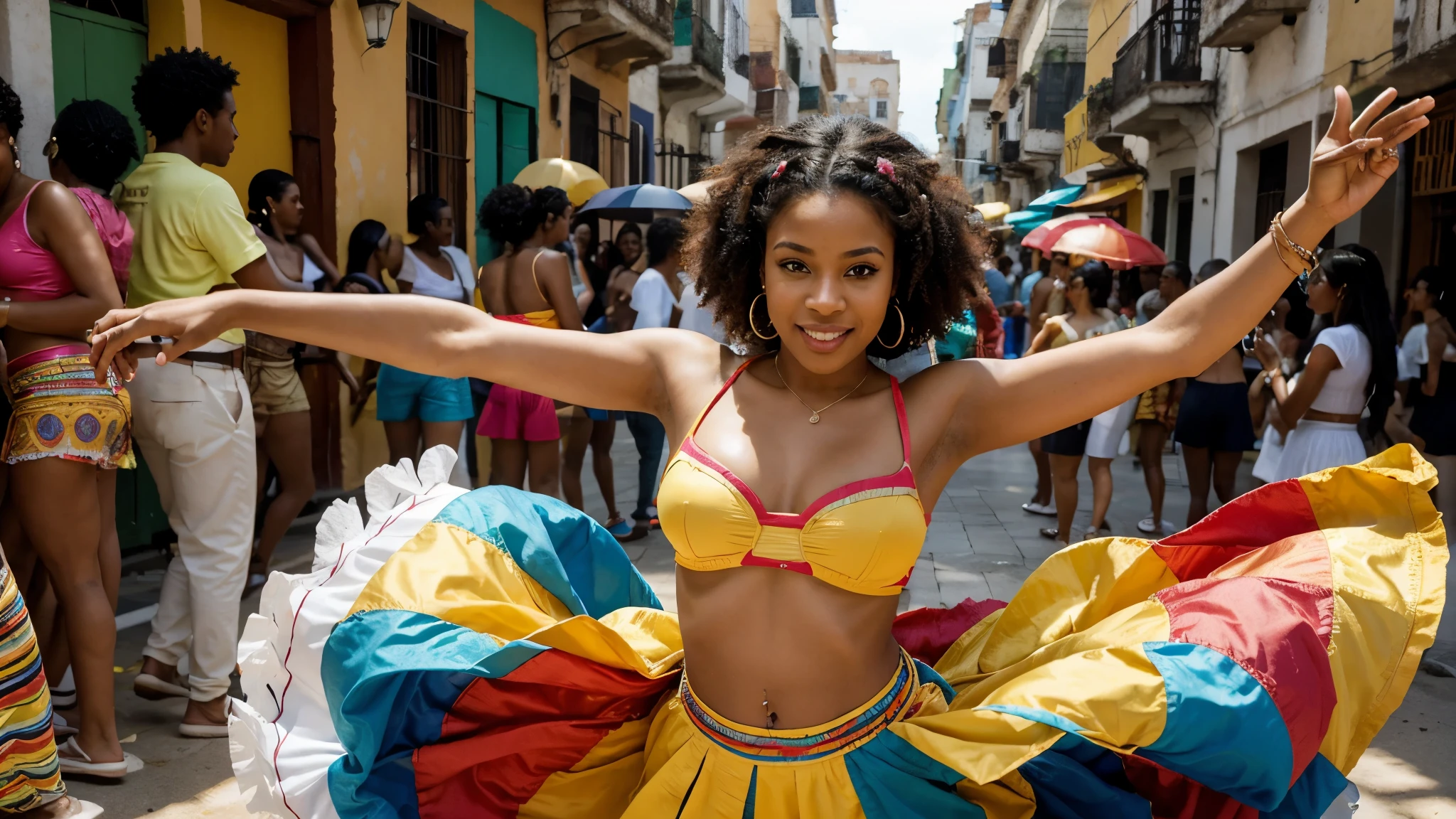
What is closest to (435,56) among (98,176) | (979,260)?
(98,176)

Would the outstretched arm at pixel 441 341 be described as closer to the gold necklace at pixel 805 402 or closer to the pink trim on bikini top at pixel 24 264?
the gold necklace at pixel 805 402

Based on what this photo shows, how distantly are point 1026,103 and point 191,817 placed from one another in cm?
3418

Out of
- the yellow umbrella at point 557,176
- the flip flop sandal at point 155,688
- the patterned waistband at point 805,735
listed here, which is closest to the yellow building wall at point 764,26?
the yellow umbrella at point 557,176

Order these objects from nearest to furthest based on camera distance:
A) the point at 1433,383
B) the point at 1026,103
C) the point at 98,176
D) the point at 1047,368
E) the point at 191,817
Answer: the point at 1047,368, the point at 191,817, the point at 98,176, the point at 1433,383, the point at 1026,103

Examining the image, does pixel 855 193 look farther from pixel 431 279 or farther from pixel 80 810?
pixel 431 279

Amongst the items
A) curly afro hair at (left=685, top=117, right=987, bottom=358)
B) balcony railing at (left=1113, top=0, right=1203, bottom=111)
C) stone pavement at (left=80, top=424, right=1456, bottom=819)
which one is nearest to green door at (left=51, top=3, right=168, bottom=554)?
stone pavement at (left=80, top=424, right=1456, bottom=819)

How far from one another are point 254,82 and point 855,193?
6.22 m

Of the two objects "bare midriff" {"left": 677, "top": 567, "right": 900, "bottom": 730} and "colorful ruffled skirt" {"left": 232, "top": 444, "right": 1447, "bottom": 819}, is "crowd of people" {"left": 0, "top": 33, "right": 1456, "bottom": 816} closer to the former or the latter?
"bare midriff" {"left": 677, "top": 567, "right": 900, "bottom": 730}

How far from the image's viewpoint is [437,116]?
1020 cm

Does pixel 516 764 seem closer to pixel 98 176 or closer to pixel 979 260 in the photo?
pixel 979 260

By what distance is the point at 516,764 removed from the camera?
218cm

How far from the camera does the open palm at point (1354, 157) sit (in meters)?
2.16

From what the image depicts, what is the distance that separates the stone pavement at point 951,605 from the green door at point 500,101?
2899mm

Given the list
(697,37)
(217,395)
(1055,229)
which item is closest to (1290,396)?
(217,395)
